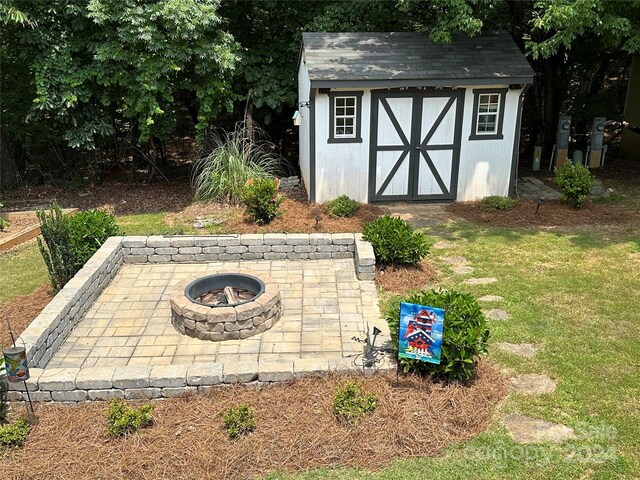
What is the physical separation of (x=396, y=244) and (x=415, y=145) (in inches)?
165

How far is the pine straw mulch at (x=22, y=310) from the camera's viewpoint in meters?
6.68

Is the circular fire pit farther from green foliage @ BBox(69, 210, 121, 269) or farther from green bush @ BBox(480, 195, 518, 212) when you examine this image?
green bush @ BBox(480, 195, 518, 212)

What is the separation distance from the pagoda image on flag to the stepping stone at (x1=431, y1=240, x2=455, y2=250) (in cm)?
435

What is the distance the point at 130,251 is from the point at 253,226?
2.49 metres

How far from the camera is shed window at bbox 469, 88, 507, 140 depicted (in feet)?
37.3

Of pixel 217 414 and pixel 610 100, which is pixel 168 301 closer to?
pixel 217 414

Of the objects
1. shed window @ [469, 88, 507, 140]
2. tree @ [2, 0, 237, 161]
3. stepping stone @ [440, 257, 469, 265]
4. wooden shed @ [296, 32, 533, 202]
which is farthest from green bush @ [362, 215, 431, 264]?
tree @ [2, 0, 237, 161]

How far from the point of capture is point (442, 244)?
373 inches

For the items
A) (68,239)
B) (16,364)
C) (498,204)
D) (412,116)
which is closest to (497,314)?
(498,204)

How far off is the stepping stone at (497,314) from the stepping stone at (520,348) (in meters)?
0.63

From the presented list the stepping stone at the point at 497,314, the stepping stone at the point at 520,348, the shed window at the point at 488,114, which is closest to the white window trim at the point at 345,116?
the shed window at the point at 488,114

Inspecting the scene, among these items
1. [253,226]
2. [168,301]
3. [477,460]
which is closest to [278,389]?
[477,460]

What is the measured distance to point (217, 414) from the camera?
200 inches

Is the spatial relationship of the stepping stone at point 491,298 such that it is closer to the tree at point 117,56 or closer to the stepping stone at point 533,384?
the stepping stone at point 533,384
